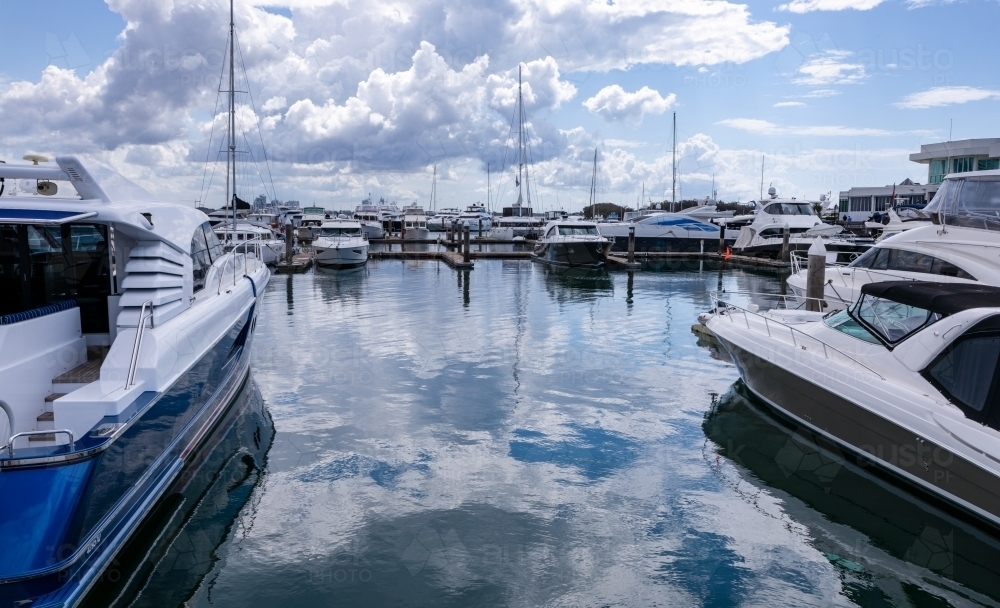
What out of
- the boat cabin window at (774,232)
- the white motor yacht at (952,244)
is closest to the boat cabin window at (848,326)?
the white motor yacht at (952,244)

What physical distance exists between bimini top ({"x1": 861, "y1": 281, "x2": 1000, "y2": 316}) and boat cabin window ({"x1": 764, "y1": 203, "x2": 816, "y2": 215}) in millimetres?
29903

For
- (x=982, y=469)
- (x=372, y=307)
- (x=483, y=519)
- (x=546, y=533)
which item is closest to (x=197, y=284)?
(x=483, y=519)

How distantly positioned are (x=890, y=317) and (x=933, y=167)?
52.4 meters

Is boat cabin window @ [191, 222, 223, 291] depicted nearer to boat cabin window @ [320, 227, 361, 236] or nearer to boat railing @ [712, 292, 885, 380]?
boat railing @ [712, 292, 885, 380]

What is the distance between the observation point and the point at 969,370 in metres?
6.61

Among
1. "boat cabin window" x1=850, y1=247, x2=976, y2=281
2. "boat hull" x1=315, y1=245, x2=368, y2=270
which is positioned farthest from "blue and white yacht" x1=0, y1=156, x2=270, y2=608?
"boat hull" x1=315, y1=245, x2=368, y2=270

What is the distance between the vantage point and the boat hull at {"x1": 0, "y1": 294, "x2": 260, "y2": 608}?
445 cm

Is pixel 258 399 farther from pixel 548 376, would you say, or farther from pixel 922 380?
pixel 922 380

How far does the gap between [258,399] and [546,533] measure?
598cm

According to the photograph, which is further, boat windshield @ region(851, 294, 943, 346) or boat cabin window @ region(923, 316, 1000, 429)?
boat windshield @ region(851, 294, 943, 346)

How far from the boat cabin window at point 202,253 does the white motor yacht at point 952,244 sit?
30.7 feet

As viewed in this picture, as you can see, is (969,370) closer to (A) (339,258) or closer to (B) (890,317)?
Answer: (B) (890,317)

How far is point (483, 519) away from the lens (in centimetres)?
Result: 672

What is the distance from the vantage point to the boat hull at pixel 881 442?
632cm
